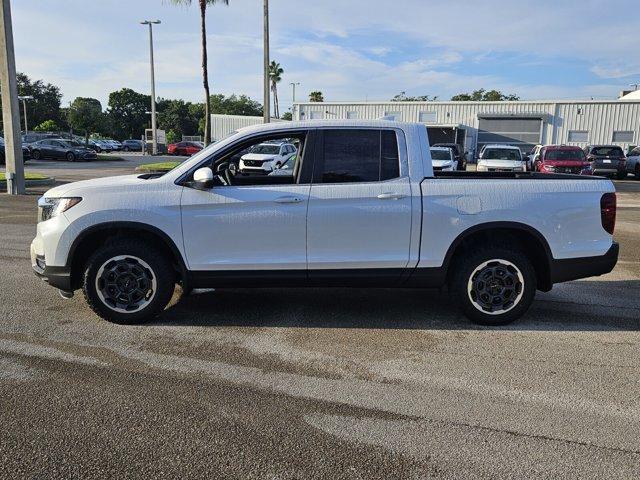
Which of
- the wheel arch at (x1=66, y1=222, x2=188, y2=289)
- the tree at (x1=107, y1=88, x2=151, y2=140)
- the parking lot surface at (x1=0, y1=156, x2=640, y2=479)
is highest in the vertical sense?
the tree at (x1=107, y1=88, x2=151, y2=140)

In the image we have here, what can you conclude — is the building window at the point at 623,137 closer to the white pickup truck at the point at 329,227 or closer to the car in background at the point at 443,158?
the car in background at the point at 443,158

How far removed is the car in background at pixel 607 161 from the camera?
85.3ft

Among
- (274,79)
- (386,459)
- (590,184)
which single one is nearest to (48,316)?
(386,459)

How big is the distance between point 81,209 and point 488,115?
4175 centimetres

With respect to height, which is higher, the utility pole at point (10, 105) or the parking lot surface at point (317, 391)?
the utility pole at point (10, 105)

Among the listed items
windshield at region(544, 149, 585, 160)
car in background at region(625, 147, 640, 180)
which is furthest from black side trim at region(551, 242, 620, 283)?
car in background at region(625, 147, 640, 180)

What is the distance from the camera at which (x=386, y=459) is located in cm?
295

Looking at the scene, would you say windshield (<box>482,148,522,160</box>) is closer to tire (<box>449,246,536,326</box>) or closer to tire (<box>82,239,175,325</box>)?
tire (<box>449,246,536,326</box>)

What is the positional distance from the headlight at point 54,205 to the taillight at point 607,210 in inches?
183

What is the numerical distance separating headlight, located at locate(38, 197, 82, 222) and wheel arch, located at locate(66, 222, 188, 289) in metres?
0.27

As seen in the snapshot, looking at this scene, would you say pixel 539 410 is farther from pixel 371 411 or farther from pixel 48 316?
pixel 48 316

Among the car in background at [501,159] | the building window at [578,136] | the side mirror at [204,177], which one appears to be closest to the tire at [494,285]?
the side mirror at [204,177]

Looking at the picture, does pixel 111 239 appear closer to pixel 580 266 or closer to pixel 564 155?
pixel 580 266

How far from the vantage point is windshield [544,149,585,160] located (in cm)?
2144
